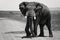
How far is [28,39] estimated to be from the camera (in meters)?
3.39

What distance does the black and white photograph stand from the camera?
3381 millimetres

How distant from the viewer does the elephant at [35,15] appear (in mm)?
3439

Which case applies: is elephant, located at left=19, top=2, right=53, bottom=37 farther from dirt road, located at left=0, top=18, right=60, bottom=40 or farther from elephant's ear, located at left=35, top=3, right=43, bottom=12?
dirt road, located at left=0, top=18, right=60, bottom=40

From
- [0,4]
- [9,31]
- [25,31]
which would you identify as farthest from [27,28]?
[0,4]

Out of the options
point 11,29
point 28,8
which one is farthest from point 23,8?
point 11,29

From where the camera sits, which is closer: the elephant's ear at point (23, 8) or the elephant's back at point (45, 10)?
the elephant's ear at point (23, 8)

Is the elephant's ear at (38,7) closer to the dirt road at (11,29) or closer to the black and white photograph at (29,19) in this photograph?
the black and white photograph at (29,19)

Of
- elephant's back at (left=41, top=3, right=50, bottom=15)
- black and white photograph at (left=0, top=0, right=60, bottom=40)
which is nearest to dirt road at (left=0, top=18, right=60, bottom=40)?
black and white photograph at (left=0, top=0, right=60, bottom=40)

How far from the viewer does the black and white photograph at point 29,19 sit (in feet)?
11.1

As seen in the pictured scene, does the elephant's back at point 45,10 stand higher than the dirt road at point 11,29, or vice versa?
the elephant's back at point 45,10

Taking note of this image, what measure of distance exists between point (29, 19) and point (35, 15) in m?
0.15

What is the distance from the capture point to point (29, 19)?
346 centimetres

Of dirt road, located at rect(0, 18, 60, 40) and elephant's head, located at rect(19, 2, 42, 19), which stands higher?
elephant's head, located at rect(19, 2, 42, 19)

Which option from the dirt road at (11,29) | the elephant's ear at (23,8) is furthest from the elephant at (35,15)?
the dirt road at (11,29)
